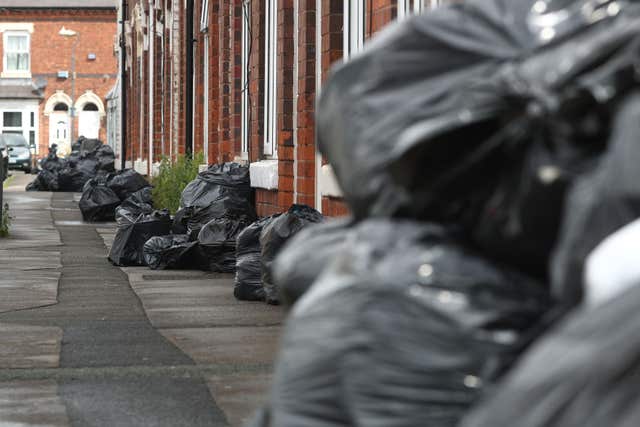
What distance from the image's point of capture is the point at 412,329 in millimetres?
2268

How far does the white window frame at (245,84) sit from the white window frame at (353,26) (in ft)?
14.6

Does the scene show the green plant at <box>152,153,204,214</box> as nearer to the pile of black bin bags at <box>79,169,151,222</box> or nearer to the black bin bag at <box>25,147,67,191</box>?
the pile of black bin bags at <box>79,169,151,222</box>

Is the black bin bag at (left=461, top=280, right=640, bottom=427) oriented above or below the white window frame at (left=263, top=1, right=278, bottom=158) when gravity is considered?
below

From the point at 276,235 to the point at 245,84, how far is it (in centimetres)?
607

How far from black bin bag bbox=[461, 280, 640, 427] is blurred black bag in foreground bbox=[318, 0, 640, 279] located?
0.37 meters

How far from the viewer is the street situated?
5.38m

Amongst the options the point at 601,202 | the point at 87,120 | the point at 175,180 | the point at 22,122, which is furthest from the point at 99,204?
the point at 22,122

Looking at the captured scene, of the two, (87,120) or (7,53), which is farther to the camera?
(87,120)

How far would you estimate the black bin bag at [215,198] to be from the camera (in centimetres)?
1320

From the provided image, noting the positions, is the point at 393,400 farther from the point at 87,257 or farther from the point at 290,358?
the point at 87,257

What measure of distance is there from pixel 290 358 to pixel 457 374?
444mm

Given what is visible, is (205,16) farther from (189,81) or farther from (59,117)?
(59,117)

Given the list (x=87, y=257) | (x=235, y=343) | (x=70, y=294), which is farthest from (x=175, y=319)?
(x=87, y=257)

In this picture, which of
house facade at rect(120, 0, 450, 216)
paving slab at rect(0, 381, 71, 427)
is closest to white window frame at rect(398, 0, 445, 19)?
house facade at rect(120, 0, 450, 216)
